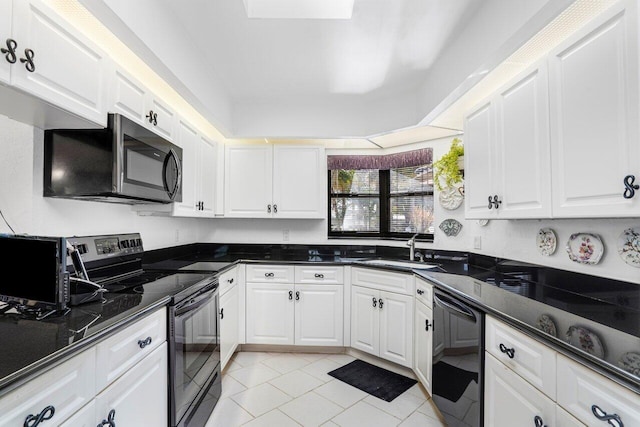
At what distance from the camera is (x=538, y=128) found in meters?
1.54

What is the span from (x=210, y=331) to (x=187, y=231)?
1493mm

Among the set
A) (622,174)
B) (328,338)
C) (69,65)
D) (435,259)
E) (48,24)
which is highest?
(48,24)

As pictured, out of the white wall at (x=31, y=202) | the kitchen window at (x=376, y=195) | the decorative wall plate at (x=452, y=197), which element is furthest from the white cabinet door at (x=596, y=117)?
the white wall at (x=31, y=202)

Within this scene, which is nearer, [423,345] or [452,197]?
[423,345]

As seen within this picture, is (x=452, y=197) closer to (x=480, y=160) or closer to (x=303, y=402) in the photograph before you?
(x=480, y=160)

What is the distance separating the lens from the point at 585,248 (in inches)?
62.7

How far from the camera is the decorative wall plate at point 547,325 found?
108 cm

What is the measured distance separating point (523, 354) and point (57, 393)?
5.28 feet

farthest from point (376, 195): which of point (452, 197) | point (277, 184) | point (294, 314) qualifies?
point (294, 314)

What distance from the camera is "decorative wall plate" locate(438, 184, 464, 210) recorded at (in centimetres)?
281

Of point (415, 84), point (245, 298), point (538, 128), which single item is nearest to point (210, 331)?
point (245, 298)

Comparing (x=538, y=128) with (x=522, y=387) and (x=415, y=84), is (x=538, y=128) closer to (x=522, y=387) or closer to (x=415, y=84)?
(x=522, y=387)

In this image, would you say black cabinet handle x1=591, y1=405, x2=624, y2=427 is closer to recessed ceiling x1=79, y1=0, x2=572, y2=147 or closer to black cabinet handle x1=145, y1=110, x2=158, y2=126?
recessed ceiling x1=79, y1=0, x2=572, y2=147

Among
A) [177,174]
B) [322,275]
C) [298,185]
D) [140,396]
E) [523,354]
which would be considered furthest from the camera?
[298,185]
